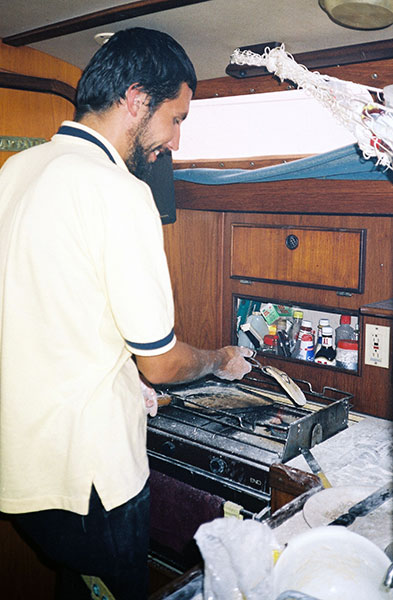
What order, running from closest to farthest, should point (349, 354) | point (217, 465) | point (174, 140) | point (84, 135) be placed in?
point (84, 135) < point (174, 140) < point (217, 465) < point (349, 354)

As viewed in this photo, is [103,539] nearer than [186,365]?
Yes

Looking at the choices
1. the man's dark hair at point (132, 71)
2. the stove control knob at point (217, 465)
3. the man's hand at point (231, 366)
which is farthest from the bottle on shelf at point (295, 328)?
the man's dark hair at point (132, 71)

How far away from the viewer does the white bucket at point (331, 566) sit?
0.82 metres

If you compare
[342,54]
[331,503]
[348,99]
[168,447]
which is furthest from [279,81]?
[331,503]

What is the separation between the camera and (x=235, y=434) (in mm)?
1763

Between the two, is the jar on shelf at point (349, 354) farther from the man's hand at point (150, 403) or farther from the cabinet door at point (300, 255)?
the man's hand at point (150, 403)

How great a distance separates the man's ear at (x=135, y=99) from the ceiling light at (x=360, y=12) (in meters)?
0.50

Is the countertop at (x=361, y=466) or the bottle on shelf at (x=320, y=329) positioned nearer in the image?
the countertop at (x=361, y=466)

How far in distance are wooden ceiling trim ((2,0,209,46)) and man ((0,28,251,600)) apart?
41 cm

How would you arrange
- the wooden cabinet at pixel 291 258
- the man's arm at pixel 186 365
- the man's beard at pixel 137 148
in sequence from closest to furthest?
1. the man's arm at pixel 186 365
2. the man's beard at pixel 137 148
3. the wooden cabinet at pixel 291 258

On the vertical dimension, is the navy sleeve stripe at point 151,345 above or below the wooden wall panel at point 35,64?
below

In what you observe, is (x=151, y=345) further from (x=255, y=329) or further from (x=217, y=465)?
(x=255, y=329)

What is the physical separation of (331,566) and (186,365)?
0.55 m

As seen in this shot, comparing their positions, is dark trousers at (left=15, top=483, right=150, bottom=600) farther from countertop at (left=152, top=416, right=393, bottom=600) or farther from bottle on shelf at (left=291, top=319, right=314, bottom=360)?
bottle on shelf at (left=291, top=319, right=314, bottom=360)
